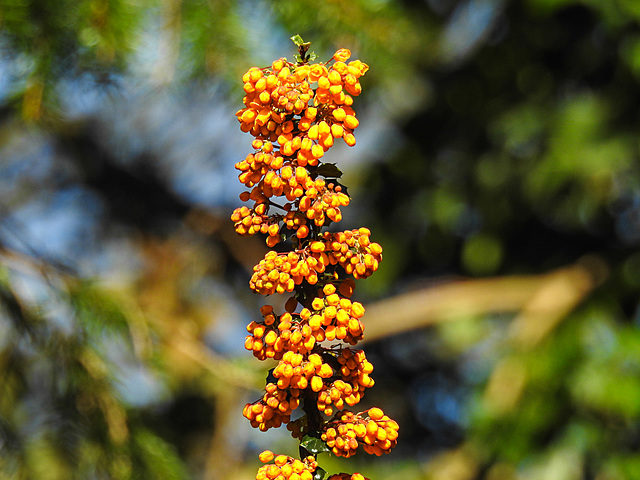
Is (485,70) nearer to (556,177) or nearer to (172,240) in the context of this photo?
(556,177)

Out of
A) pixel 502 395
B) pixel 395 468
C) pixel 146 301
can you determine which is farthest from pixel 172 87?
pixel 395 468

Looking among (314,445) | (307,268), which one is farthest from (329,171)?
(314,445)

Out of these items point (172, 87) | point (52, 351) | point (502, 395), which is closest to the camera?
point (52, 351)

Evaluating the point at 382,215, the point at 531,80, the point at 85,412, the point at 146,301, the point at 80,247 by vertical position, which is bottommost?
the point at 85,412

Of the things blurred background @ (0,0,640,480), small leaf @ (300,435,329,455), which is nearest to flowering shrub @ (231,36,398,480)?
small leaf @ (300,435,329,455)

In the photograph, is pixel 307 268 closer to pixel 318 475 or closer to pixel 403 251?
pixel 318 475

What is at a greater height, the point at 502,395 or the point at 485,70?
the point at 485,70

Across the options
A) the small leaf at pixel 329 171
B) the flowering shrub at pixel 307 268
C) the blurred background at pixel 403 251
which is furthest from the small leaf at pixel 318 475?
the blurred background at pixel 403 251
